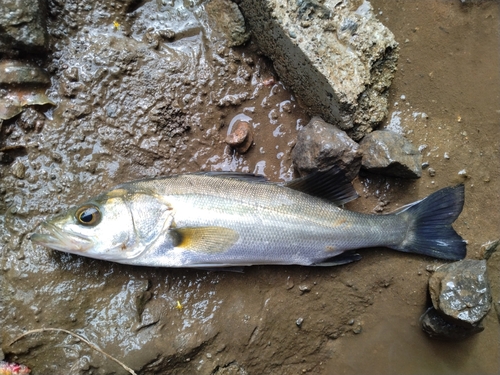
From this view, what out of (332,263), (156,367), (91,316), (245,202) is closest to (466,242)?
(332,263)

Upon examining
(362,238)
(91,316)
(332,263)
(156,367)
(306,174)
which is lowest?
(156,367)

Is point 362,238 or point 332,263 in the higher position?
point 362,238

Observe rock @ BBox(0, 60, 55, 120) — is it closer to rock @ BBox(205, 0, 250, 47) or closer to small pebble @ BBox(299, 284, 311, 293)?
rock @ BBox(205, 0, 250, 47)

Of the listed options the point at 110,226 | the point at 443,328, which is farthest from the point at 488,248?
the point at 110,226

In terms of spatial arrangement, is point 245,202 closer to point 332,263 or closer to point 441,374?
point 332,263

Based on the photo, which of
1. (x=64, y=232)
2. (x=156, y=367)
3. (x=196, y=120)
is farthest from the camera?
(x=196, y=120)

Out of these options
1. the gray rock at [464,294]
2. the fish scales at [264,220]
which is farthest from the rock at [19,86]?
the gray rock at [464,294]

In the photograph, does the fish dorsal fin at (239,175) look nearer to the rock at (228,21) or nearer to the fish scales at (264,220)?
the fish scales at (264,220)
